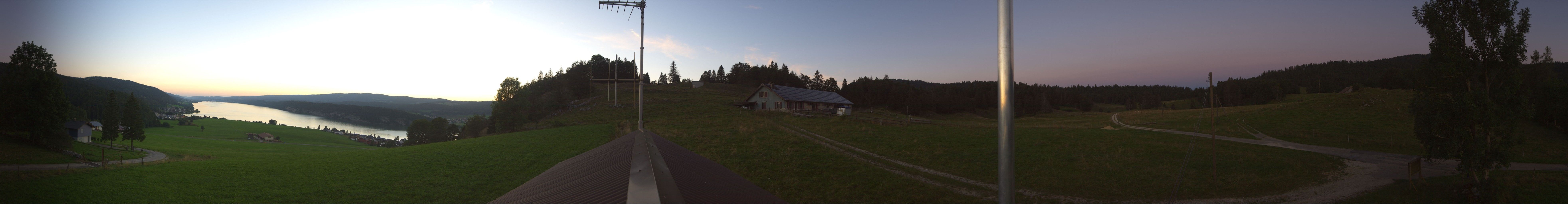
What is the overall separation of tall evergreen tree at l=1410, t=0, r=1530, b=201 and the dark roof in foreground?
16434 mm

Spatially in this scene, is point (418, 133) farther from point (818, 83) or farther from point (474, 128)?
point (818, 83)

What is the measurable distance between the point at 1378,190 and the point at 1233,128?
119 feet

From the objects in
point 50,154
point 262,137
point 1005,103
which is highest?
point 1005,103

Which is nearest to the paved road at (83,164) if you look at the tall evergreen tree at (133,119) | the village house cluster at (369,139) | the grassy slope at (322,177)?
the grassy slope at (322,177)

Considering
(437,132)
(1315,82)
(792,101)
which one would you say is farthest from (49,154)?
(1315,82)

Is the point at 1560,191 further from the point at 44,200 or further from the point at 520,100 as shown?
the point at 520,100

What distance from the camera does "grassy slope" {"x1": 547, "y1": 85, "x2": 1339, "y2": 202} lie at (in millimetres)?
14617

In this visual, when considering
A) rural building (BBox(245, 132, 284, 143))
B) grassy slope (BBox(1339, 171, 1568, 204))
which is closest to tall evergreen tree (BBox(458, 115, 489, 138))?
rural building (BBox(245, 132, 284, 143))

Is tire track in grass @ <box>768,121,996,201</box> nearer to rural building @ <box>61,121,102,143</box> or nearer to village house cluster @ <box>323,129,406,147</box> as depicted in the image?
rural building @ <box>61,121,102,143</box>

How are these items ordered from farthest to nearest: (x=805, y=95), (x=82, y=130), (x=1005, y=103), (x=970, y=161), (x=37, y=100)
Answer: (x=805, y=95), (x=82, y=130), (x=970, y=161), (x=37, y=100), (x=1005, y=103)

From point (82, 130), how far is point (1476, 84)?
54072 mm

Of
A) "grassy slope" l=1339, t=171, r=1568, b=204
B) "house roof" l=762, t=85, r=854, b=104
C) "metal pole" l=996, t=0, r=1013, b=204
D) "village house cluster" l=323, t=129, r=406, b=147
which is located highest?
"house roof" l=762, t=85, r=854, b=104

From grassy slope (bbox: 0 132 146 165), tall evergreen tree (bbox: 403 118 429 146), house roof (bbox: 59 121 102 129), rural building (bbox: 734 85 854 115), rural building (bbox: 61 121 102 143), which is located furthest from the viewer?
tall evergreen tree (bbox: 403 118 429 146)

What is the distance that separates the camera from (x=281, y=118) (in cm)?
6644
